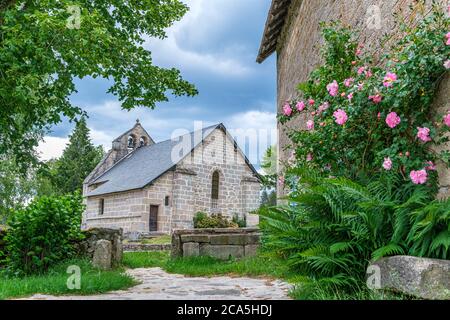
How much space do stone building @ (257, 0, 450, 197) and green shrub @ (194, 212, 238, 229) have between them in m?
11.6

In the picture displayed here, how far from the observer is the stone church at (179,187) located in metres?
22.6

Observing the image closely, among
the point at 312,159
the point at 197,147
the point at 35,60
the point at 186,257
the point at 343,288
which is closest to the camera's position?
the point at 343,288

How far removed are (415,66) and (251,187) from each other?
21978 millimetres

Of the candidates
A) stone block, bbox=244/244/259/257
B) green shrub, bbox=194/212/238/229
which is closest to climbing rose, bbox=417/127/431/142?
stone block, bbox=244/244/259/257

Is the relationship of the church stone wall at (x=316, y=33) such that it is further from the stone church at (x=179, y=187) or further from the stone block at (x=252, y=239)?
the stone church at (x=179, y=187)

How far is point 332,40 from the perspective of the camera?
16.9 feet

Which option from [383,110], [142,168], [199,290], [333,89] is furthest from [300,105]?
[142,168]

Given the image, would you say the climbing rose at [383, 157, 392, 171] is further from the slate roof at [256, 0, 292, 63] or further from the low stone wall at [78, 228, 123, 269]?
the slate roof at [256, 0, 292, 63]

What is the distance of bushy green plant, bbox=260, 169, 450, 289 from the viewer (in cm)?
308

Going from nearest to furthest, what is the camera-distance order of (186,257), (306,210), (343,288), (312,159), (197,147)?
(343,288), (306,210), (312,159), (186,257), (197,147)

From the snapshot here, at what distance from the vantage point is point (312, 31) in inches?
306
